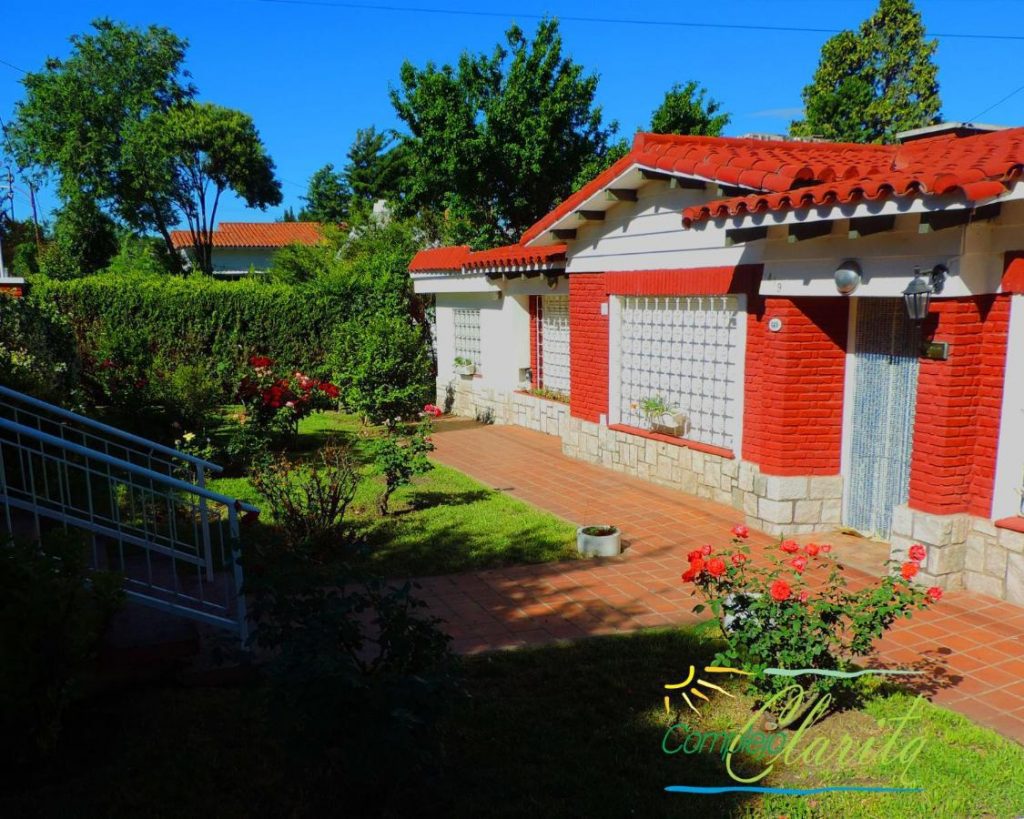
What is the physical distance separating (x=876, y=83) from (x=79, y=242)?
1446 inches

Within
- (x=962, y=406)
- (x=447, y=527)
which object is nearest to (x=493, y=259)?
(x=447, y=527)

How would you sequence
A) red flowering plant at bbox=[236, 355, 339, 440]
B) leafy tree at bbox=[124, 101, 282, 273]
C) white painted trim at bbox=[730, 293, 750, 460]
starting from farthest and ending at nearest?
leafy tree at bbox=[124, 101, 282, 273] → red flowering plant at bbox=[236, 355, 339, 440] → white painted trim at bbox=[730, 293, 750, 460]

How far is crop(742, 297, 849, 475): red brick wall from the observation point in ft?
25.1

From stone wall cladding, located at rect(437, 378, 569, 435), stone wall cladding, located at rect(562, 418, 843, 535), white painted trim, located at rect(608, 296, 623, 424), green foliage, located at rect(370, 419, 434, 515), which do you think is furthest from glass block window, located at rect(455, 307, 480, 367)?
green foliage, located at rect(370, 419, 434, 515)

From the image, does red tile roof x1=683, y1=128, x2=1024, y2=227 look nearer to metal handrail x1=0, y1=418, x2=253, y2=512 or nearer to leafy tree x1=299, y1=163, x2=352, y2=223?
metal handrail x1=0, y1=418, x2=253, y2=512

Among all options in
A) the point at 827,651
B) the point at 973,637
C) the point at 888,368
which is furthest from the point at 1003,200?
the point at 827,651

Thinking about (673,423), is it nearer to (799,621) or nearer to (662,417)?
(662,417)

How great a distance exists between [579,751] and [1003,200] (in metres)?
4.45

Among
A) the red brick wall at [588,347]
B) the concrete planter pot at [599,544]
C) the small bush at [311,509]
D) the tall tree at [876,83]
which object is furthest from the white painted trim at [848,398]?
the tall tree at [876,83]

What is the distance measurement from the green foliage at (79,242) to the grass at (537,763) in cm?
3738

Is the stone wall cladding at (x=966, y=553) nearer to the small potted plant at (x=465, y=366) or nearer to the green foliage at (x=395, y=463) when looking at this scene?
the green foliage at (x=395, y=463)

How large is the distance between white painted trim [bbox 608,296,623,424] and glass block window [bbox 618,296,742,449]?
0.04 m

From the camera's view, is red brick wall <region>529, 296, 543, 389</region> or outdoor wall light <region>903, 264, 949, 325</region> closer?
outdoor wall light <region>903, 264, 949, 325</region>

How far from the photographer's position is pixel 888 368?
7.36m
